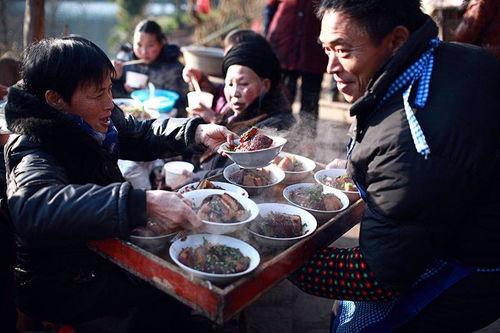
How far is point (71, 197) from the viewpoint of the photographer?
5.98ft

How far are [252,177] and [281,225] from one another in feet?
2.08

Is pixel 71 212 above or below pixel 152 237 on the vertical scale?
above

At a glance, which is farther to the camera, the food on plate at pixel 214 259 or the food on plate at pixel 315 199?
the food on plate at pixel 315 199

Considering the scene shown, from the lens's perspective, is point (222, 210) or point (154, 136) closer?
point (222, 210)

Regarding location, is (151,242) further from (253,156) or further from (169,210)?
(253,156)

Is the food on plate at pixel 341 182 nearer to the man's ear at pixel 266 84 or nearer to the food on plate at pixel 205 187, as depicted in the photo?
the food on plate at pixel 205 187

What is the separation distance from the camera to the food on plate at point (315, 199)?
8.06ft

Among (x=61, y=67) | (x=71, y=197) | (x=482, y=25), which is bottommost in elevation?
(x=71, y=197)

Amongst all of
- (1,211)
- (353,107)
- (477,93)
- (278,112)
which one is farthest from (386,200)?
(278,112)

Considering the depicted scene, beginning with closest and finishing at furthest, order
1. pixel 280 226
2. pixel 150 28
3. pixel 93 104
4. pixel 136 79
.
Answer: pixel 280 226 < pixel 93 104 < pixel 136 79 < pixel 150 28

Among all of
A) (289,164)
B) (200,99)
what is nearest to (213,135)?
(289,164)

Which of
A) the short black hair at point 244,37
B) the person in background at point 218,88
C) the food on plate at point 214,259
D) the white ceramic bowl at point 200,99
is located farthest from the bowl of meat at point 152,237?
the short black hair at point 244,37

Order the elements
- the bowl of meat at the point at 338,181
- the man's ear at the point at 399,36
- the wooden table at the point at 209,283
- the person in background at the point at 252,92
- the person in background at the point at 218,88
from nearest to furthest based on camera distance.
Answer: the wooden table at the point at 209,283, the man's ear at the point at 399,36, the bowl of meat at the point at 338,181, the person in background at the point at 252,92, the person in background at the point at 218,88

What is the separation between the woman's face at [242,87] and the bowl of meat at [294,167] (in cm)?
92
